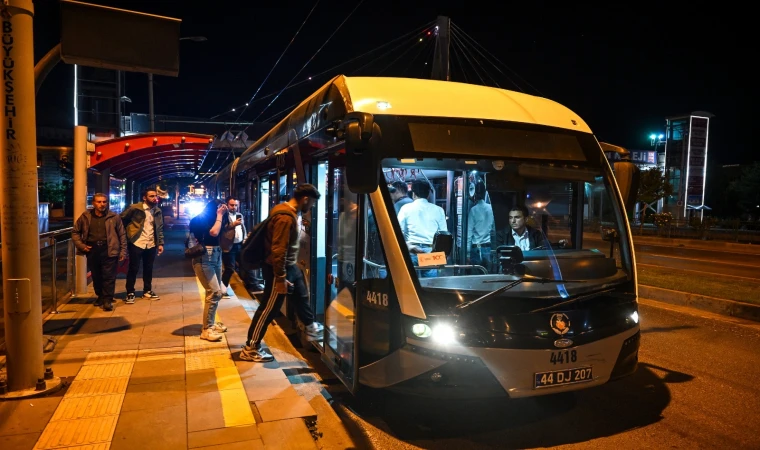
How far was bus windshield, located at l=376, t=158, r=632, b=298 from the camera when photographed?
4574mm

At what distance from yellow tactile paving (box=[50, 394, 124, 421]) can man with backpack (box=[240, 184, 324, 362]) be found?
144cm

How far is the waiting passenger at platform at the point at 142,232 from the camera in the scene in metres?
8.59

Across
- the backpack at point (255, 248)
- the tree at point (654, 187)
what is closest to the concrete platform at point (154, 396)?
the backpack at point (255, 248)

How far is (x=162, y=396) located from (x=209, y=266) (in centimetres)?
208

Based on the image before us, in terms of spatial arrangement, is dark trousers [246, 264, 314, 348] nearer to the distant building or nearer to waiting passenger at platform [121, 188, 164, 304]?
waiting passenger at platform [121, 188, 164, 304]

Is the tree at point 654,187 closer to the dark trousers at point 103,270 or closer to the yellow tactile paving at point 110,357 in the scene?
the dark trousers at point 103,270

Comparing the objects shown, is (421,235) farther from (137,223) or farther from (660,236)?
(660,236)

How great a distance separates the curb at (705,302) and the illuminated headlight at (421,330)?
7.30 metres

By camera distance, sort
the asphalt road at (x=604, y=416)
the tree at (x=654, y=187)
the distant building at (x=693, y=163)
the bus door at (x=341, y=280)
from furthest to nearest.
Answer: the tree at (x=654, y=187) < the distant building at (x=693, y=163) < the bus door at (x=341, y=280) < the asphalt road at (x=604, y=416)

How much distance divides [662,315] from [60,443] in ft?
28.3

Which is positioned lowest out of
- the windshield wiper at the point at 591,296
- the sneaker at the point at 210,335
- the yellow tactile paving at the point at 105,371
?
the yellow tactile paving at the point at 105,371

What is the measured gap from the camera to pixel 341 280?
201 inches

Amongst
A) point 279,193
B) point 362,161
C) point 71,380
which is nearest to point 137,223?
point 279,193

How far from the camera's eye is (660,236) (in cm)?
3447
